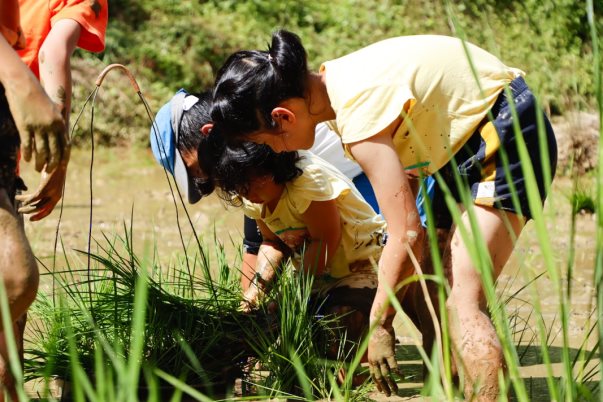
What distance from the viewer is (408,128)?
2.62m

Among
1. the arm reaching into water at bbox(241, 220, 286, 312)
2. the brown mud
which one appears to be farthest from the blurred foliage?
the arm reaching into water at bbox(241, 220, 286, 312)

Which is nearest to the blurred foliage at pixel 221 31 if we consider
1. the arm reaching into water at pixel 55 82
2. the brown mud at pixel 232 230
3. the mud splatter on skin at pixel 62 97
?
the brown mud at pixel 232 230

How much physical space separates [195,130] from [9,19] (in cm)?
108

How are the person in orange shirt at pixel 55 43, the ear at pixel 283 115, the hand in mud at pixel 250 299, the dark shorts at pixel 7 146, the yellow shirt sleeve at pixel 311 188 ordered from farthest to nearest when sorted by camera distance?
1. the yellow shirt sleeve at pixel 311 188
2. the hand in mud at pixel 250 299
3. the ear at pixel 283 115
4. the person in orange shirt at pixel 55 43
5. the dark shorts at pixel 7 146

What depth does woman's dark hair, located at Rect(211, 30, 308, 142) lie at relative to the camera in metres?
2.69

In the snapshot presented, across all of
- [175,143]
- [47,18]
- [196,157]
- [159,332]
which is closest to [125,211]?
[175,143]

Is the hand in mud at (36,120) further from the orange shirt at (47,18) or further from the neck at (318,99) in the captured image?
the neck at (318,99)

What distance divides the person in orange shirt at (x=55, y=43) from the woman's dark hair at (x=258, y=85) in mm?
428

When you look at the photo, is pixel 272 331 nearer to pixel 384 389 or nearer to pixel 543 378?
pixel 384 389

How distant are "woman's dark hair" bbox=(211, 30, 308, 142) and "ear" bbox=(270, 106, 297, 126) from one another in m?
0.02

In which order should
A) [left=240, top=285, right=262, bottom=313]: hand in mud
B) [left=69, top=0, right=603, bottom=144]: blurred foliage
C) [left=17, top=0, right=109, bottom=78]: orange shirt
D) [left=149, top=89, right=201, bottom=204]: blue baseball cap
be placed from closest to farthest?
[left=17, top=0, right=109, bottom=78]: orange shirt < [left=240, top=285, right=262, bottom=313]: hand in mud < [left=149, top=89, right=201, bottom=204]: blue baseball cap < [left=69, top=0, right=603, bottom=144]: blurred foliage

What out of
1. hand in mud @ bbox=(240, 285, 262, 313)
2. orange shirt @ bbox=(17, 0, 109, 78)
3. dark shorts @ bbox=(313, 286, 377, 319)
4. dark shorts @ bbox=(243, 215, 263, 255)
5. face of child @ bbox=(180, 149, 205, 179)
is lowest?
dark shorts @ bbox=(313, 286, 377, 319)

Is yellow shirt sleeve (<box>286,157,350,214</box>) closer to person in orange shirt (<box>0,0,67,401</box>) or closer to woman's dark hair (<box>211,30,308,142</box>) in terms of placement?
woman's dark hair (<box>211,30,308,142</box>)

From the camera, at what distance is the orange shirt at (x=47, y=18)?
110 inches
